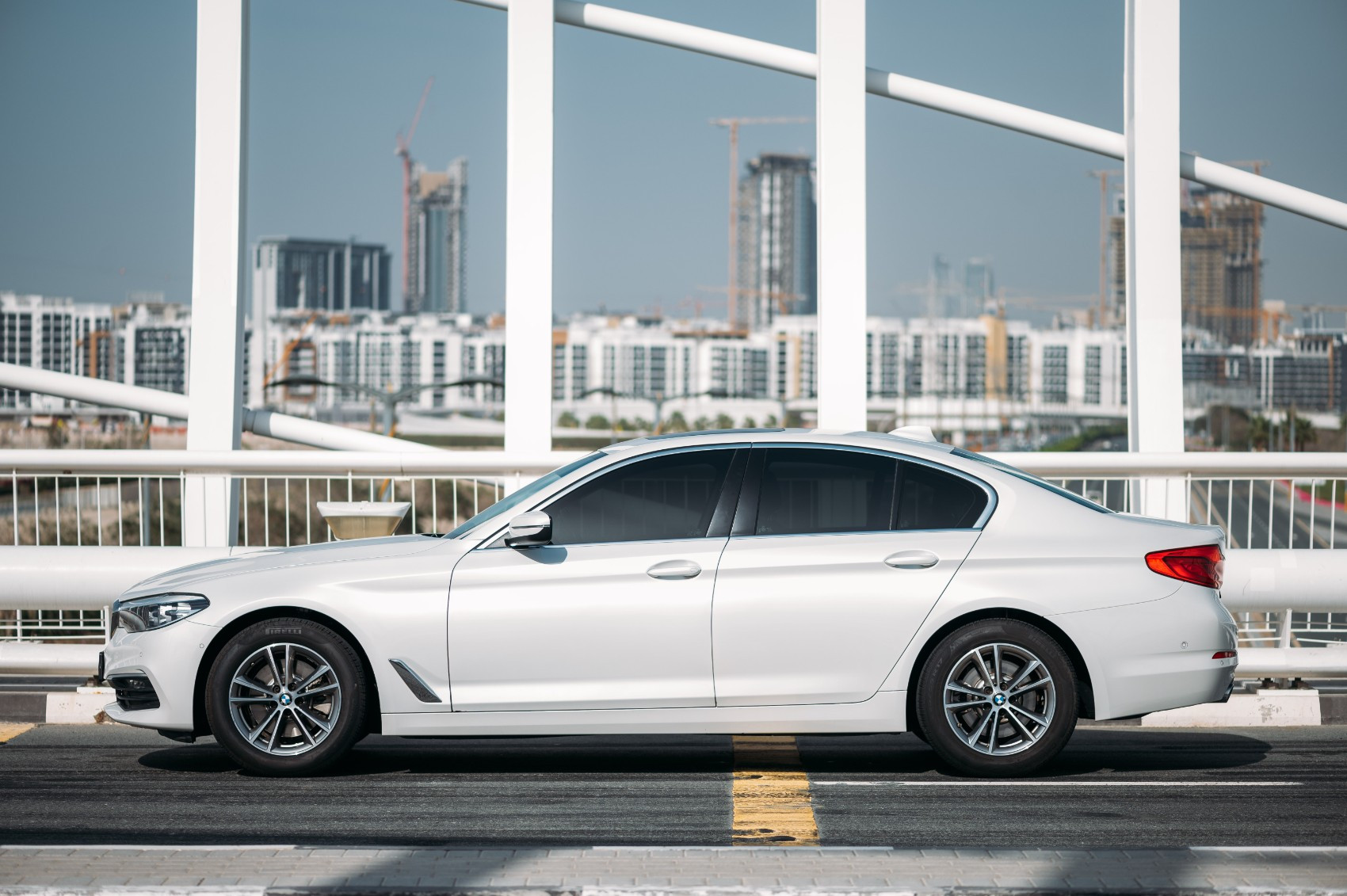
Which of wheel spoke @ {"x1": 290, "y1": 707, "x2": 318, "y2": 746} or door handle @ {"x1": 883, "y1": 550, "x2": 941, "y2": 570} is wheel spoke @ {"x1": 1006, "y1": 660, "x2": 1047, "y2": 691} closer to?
door handle @ {"x1": 883, "y1": 550, "x2": 941, "y2": 570}

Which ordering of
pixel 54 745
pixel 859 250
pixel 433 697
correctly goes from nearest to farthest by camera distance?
1. pixel 433 697
2. pixel 54 745
3. pixel 859 250

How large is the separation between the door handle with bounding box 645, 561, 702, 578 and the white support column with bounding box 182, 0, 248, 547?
18.2ft

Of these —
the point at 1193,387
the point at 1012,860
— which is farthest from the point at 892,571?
the point at 1193,387

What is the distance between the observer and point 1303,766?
6.39 m

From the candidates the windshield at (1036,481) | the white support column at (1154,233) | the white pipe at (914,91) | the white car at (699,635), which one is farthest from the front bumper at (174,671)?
Result: the white pipe at (914,91)

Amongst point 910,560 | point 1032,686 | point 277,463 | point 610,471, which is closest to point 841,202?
point 277,463

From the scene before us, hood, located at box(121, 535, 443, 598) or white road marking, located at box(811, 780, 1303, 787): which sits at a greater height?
hood, located at box(121, 535, 443, 598)

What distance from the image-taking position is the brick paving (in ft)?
13.3

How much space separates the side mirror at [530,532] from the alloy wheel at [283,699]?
0.98 meters

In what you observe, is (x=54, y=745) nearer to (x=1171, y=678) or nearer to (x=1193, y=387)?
(x=1171, y=678)

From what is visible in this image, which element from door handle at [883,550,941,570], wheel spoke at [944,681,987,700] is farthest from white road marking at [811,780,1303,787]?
door handle at [883,550,941,570]

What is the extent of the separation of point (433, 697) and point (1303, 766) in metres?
4.02

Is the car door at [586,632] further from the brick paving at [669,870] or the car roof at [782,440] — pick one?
the brick paving at [669,870]

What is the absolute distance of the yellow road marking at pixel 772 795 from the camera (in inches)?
195
